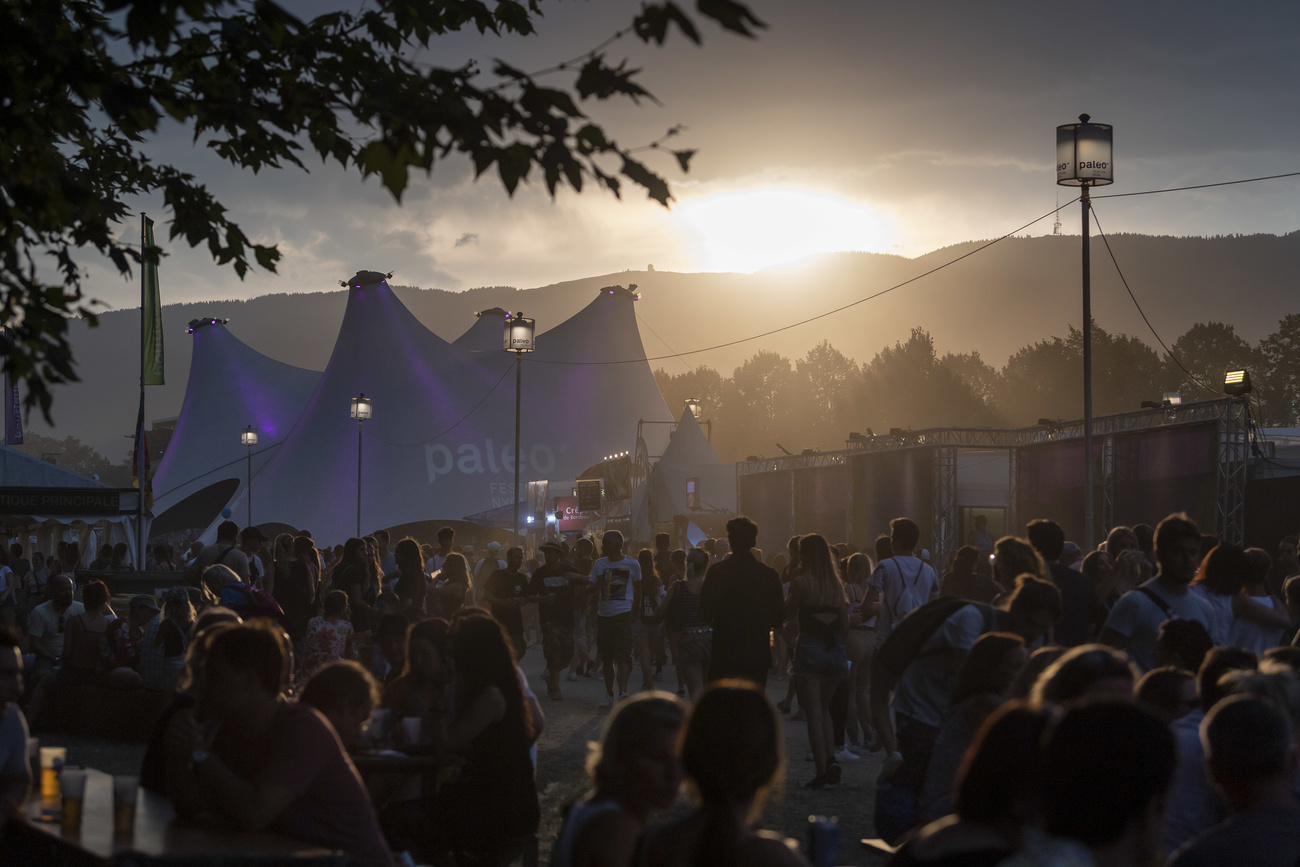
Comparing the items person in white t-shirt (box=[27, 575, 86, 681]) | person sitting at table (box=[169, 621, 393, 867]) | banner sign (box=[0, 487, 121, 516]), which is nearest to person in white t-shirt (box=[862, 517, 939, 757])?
person sitting at table (box=[169, 621, 393, 867])

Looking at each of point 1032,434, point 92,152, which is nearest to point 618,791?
point 92,152

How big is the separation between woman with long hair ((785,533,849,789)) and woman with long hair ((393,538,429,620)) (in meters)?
3.19

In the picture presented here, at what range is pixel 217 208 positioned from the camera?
5195 millimetres

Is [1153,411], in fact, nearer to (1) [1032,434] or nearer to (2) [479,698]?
(1) [1032,434]

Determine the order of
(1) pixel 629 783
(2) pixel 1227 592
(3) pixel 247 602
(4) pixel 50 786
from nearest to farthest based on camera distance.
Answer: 1. (1) pixel 629 783
2. (4) pixel 50 786
3. (2) pixel 1227 592
4. (3) pixel 247 602

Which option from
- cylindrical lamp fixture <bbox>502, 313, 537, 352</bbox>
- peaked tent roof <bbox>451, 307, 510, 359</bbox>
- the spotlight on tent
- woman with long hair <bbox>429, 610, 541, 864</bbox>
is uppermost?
peaked tent roof <bbox>451, 307, 510, 359</bbox>

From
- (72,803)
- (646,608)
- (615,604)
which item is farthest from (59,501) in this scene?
(72,803)

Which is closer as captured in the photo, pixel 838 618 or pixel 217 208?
pixel 217 208

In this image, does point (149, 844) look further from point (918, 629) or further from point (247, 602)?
point (247, 602)

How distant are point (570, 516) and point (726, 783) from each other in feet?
112

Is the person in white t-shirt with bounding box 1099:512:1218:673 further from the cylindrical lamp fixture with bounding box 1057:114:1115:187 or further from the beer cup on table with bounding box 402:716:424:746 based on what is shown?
the cylindrical lamp fixture with bounding box 1057:114:1115:187

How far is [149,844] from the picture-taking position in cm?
337

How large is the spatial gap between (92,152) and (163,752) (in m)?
4.17

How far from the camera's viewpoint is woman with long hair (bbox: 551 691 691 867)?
Result: 2.61 meters
